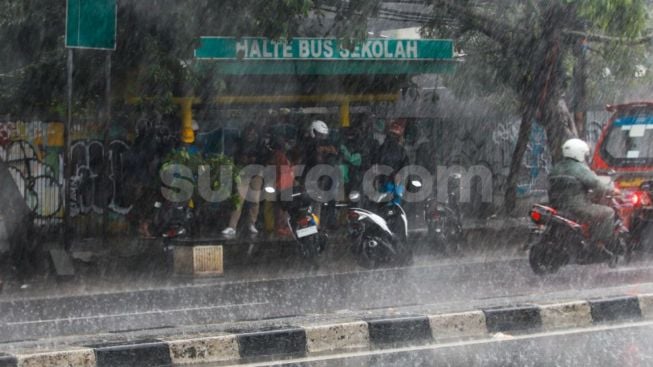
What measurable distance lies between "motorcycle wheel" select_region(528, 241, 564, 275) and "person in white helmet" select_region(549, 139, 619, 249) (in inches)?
15.3

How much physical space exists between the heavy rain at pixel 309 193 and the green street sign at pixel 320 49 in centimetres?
3

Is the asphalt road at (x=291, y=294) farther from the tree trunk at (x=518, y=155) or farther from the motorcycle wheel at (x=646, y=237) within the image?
the tree trunk at (x=518, y=155)

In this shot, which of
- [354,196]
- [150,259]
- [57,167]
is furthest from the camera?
[57,167]

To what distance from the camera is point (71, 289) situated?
11344mm

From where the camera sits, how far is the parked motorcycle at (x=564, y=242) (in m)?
10.3

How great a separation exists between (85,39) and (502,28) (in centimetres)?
603

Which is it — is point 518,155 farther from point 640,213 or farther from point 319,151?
point 640,213

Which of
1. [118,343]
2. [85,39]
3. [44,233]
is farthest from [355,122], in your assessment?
[118,343]

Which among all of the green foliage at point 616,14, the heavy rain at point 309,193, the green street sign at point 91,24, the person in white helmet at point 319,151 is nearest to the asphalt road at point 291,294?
the heavy rain at point 309,193

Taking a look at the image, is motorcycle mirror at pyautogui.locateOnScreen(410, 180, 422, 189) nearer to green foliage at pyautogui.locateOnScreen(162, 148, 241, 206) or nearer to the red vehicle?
the red vehicle

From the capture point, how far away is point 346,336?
739 cm

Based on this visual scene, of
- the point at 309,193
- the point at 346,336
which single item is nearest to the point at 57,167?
the point at 309,193

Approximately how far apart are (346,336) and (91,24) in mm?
5631

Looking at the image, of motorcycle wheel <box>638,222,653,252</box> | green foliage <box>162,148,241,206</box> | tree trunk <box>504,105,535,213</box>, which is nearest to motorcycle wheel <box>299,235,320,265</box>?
green foliage <box>162,148,241,206</box>
